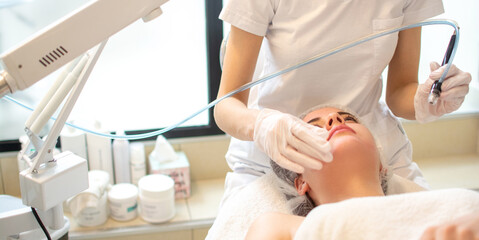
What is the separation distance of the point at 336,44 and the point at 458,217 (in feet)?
2.04

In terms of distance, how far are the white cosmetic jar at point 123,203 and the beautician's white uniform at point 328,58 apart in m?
0.70

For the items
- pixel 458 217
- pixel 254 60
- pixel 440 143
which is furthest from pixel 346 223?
pixel 440 143

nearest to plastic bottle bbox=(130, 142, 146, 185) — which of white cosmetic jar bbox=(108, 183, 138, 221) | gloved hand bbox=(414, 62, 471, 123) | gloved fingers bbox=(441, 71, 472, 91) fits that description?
white cosmetic jar bbox=(108, 183, 138, 221)

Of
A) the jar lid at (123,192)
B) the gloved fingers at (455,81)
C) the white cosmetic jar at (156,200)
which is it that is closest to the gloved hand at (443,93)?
the gloved fingers at (455,81)

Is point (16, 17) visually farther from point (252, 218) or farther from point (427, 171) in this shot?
point (427, 171)

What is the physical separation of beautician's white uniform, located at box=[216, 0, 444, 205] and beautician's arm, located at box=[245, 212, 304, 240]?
0.28 meters

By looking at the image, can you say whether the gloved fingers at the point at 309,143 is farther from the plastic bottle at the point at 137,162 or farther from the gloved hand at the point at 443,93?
the plastic bottle at the point at 137,162

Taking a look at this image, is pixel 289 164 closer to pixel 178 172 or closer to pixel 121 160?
pixel 178 172

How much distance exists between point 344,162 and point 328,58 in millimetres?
350

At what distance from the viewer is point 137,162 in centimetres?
218

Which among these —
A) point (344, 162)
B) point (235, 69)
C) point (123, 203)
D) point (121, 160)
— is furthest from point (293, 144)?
point (121, 160)

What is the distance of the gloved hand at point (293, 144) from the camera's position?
1105mm

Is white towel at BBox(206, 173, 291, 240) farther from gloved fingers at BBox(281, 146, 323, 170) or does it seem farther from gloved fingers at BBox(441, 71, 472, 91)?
gloved fingers at BBox(441, 71, 472, 91)

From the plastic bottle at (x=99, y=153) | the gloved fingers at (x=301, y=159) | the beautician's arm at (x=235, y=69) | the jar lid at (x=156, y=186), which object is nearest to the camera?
the gloved fingers at (x=301, y=159)
